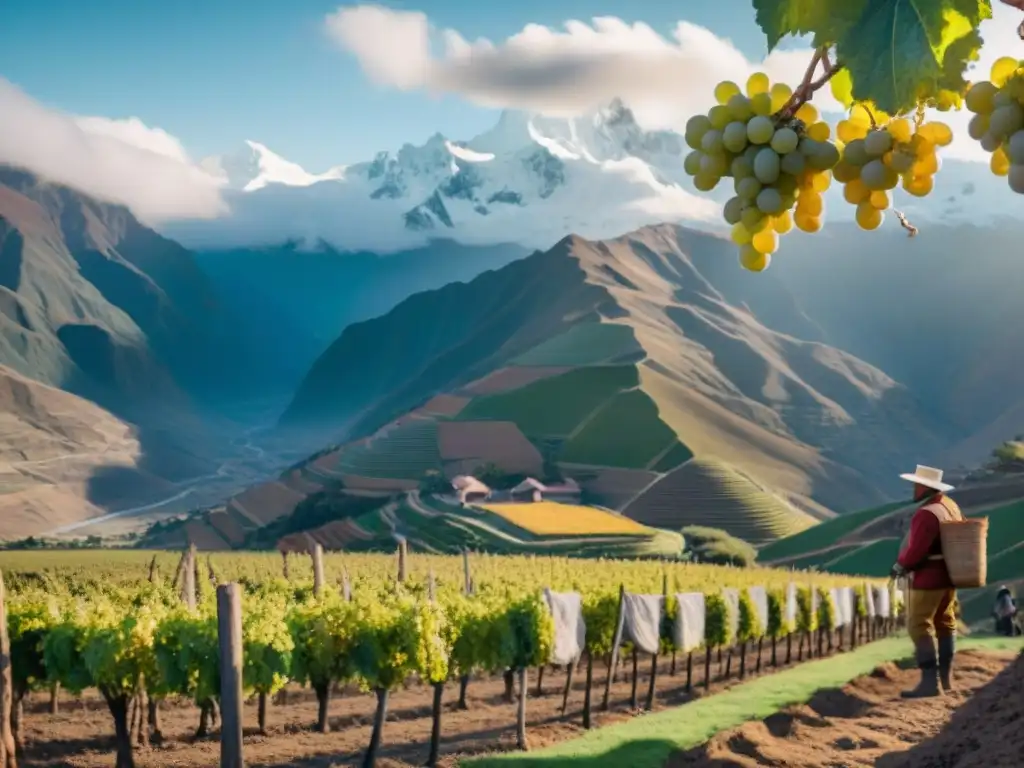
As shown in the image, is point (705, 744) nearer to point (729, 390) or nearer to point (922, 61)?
point (922, 61)

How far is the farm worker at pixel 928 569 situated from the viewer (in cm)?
675

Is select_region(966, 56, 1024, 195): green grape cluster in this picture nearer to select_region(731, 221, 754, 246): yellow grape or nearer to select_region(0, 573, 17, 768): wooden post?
select_region(731, 221, 754, 246): yellow grape

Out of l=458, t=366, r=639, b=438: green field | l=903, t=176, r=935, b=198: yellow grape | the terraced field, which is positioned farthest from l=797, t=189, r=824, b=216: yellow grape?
l=458, t=366, r=639, b=438: green field

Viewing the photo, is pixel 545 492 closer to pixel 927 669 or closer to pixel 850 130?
pixel 927 669

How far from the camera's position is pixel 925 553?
6777mm

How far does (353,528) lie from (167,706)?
155 feet

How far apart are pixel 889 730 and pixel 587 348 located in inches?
3855

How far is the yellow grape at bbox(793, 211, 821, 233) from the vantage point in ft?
4.44

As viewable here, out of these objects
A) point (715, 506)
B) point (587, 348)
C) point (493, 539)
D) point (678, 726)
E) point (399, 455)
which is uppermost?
point (587, 348)

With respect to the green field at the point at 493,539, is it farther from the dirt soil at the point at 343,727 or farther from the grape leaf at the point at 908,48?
the grape leaf at the point at 908,48

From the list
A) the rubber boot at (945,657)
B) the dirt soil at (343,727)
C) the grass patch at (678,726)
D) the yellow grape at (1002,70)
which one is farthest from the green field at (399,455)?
the yellow grape at (1002,70)

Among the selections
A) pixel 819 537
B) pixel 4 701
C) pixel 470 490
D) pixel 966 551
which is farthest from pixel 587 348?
pixel 966 551

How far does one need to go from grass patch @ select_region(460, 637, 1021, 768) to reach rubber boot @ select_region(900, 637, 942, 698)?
164 cm

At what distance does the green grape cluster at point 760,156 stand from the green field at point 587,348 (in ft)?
323
